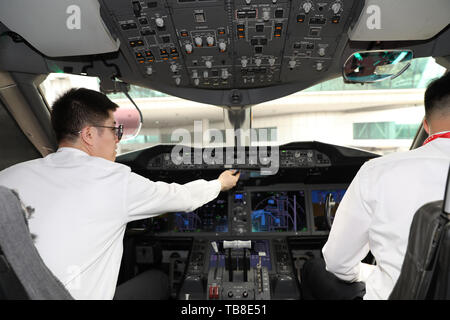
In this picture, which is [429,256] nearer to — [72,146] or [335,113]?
[72,146]

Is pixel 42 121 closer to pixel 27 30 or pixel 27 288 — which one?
pixel 27 30

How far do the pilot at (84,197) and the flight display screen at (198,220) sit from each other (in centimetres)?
131

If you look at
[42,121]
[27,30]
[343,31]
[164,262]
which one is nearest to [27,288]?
[27,30]

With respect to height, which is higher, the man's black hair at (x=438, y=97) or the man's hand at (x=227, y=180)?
the man's black hair at (x=438, y=97)

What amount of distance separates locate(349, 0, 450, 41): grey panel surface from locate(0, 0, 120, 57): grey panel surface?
1.23 meters

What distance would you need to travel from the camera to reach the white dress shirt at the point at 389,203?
87cm

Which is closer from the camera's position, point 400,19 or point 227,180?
point 400,19

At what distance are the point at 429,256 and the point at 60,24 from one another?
65.3 inches

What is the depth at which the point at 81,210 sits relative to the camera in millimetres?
1024

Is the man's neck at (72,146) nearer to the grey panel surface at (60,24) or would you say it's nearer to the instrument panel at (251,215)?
the grey panel surface at (60,24)

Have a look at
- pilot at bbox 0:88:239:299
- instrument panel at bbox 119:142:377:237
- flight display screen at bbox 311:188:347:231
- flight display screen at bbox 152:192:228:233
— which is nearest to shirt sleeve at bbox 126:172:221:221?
pilot at bbox 0:88:239:299

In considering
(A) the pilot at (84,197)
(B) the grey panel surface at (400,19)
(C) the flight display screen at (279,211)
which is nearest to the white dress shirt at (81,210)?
(A) the pilot at (84,197)

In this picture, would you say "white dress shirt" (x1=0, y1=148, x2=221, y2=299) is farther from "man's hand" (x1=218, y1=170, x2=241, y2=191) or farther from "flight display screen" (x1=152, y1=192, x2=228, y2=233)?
"flight display screen" (x1=152, y1=192, x2=228, y2=233)

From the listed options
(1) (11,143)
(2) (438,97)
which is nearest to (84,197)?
(2) (438,97)
